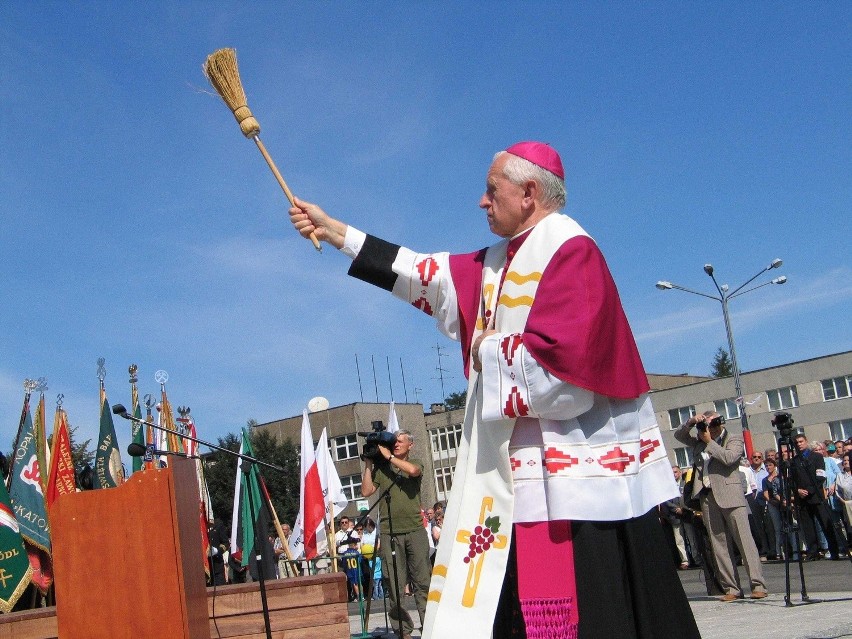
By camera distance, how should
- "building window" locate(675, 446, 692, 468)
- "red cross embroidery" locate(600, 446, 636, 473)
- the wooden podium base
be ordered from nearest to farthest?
"red cross embroidery" locate(600, 446, 636, 473) < the wooden podium base < "building window" locate(675, 446, 692, 468)

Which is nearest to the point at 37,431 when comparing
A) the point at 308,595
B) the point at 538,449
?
the point at 308,595

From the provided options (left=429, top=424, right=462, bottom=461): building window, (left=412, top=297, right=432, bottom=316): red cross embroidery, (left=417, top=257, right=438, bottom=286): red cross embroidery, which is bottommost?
(left=412, top=297, right=432, bottom=316): red cross embroidery

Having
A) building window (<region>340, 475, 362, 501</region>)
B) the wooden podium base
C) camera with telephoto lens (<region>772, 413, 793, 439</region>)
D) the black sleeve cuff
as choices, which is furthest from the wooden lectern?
building window (<region>340, 475, 362, 501</region>)

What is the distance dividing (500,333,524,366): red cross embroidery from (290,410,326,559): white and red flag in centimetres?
1365

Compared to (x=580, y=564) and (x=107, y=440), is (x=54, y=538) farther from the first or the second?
(x=107, y=440)

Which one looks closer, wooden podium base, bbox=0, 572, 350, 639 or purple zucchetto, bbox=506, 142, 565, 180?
purple zucchetto, bbox=506, 142, 565, 180

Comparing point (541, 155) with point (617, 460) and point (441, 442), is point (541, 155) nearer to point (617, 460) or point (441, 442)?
point (617, 460)

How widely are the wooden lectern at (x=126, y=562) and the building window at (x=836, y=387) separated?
5204 centimetres

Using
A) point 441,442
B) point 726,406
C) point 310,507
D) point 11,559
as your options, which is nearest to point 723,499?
point 11,559

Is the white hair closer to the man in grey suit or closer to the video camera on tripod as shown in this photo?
the video camera on tripod

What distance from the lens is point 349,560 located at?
62.1 ft

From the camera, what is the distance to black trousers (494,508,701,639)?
3389 mm

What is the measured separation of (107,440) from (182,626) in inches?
441

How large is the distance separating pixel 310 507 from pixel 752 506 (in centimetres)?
784
